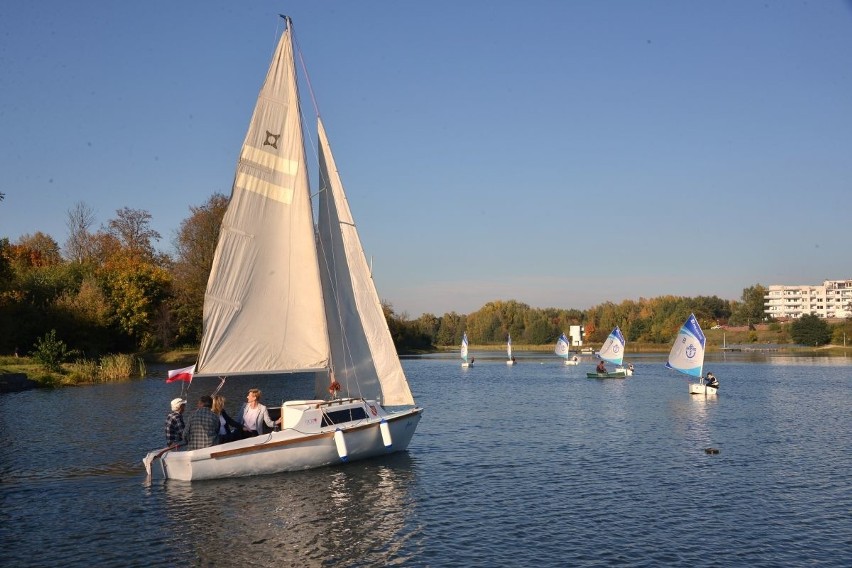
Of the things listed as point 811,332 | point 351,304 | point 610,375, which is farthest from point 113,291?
point 811,332

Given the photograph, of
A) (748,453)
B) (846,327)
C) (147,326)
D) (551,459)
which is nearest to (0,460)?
(551,459)

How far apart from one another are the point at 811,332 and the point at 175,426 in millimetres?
165292

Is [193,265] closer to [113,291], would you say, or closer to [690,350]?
[113,291]

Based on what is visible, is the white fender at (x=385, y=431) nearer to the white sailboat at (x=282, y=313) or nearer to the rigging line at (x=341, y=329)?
the white sailboat at (x=282, y=313)

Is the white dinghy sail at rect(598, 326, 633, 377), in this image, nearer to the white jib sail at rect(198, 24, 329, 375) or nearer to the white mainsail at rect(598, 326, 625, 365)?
the white mainsail at rect(598, 326, 625, 365)

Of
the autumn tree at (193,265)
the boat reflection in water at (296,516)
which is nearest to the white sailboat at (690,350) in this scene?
the boat reflection in water at (296,516)

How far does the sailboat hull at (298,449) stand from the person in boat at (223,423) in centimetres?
71

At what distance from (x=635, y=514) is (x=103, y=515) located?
13.6 metres

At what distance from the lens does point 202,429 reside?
902 inches

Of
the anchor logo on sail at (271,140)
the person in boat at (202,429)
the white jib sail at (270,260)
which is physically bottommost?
the person in boat at (202,429)

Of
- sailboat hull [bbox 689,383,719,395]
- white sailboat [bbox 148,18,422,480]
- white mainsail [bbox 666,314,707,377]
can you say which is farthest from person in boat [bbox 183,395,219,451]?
white mainsail [bbox 666,314,707,377]

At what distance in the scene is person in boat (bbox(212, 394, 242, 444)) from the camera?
23391mm

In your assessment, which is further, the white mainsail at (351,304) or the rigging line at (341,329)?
the white mainsail at (351,304)

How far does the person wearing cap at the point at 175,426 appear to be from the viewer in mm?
23250
